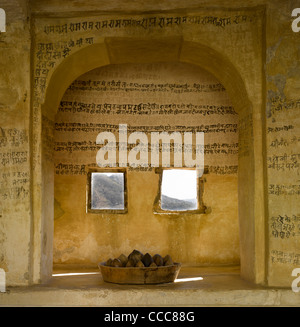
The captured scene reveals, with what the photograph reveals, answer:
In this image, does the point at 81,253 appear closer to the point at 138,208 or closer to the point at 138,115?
the point at 138,208

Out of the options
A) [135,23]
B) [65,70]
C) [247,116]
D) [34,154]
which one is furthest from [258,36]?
[34,154]

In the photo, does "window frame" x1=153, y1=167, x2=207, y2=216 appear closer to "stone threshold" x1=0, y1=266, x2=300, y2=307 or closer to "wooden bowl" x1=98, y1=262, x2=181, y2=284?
"wooden bowl" x1=98, y1=262, x2=181, y2=284

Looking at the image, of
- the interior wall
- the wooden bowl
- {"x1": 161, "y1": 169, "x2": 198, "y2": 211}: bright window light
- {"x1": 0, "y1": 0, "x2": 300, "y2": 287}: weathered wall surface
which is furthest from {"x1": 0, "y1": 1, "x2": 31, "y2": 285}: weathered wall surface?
{"x1": 161, "y1": 169, "x2": 198, "y2": 211}: bright window light

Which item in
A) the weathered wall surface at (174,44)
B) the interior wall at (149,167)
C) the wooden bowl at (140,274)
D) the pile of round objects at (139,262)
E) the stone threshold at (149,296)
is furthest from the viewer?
the interior wall at (149,167)

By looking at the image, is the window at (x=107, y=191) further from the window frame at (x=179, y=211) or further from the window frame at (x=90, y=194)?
the window frame at (x=179, y=211)

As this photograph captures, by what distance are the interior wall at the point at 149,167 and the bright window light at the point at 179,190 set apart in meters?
0.14

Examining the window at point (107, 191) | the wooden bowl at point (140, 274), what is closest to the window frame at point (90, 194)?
the window at point (107, 191)

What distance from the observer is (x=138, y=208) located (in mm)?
6199

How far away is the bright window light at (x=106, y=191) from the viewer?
6.24 m

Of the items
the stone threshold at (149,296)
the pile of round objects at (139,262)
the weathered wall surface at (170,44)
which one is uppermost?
the weathered wall surface at (170,44)

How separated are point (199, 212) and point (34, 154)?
2642 millimetres

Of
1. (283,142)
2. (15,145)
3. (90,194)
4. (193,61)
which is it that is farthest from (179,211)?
(15,145)

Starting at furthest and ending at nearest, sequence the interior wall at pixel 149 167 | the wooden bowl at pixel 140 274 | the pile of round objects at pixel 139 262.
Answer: the interior wall at pixel 149 167 → the pile of round objects at pixel 139 262 → the wooden bowl at pixel 140 274

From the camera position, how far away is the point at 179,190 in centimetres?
624
